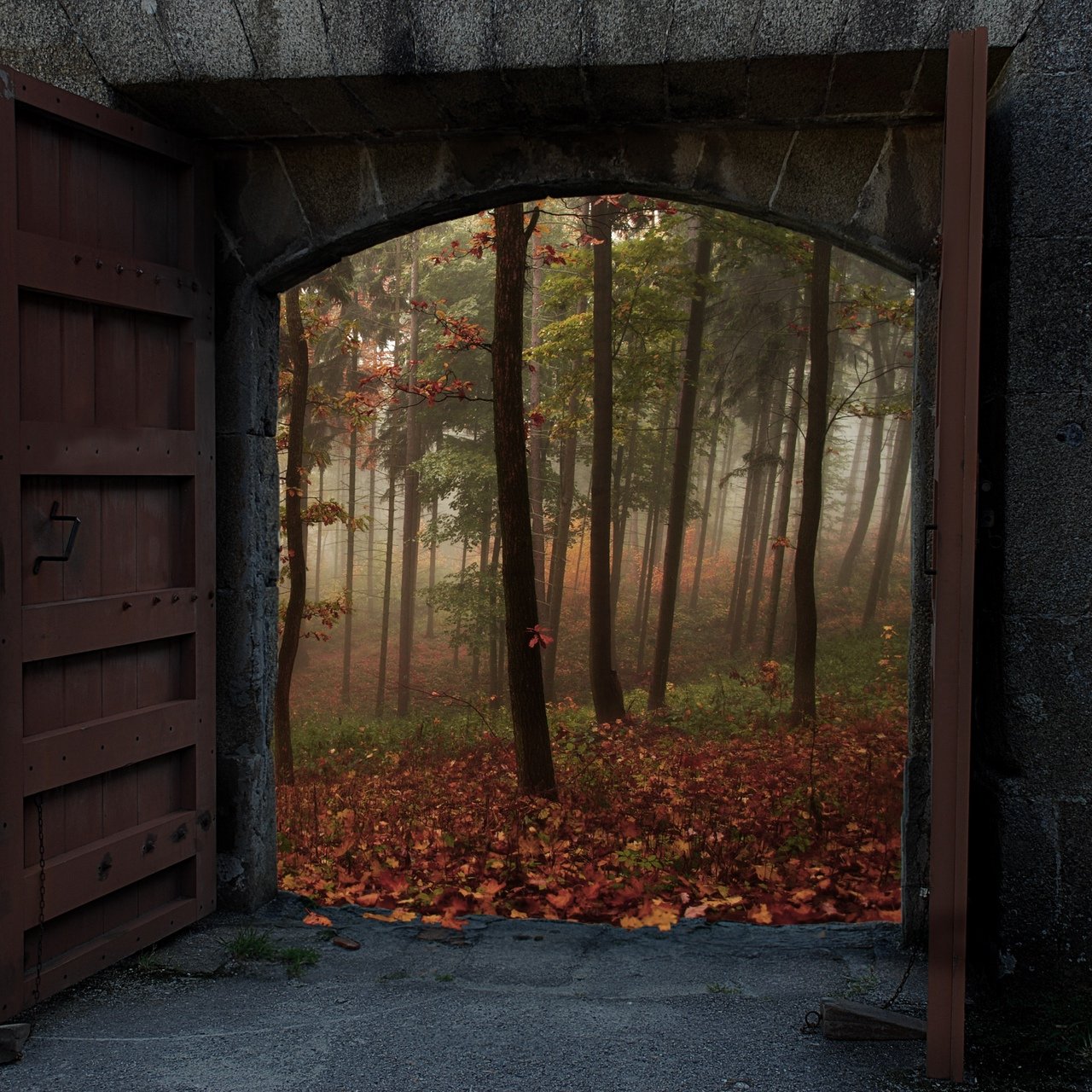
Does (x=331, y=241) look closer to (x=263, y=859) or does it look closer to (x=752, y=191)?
(x=752, y=191)

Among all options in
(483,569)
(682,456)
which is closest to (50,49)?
(682,456)

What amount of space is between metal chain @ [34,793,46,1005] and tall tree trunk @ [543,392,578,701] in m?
12.3

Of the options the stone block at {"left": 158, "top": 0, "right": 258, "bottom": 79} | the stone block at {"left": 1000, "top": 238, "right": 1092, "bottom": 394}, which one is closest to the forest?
the stone block at {"left": 1000, "top": 238, "right": 1092, "bottom": 394}

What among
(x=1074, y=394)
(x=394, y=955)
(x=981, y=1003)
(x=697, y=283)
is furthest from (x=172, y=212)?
(x=697, y=283)

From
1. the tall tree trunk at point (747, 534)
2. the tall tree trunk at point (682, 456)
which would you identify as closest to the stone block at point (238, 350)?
the tall tree trunk at point (682, 456)

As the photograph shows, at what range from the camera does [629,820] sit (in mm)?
7160

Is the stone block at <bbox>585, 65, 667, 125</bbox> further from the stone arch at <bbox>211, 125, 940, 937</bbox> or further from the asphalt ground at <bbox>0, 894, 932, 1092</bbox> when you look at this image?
the asphalt ground at <bbox>0, 894, 932, 1092</bbox>

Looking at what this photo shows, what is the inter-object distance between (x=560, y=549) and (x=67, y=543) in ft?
44.5

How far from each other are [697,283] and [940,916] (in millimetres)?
10518

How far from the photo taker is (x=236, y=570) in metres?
4.52

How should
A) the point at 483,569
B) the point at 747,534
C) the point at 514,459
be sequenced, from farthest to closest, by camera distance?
the point at 747,534 → the point at 483,569 → the point at 514,459

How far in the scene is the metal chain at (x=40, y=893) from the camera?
350cm

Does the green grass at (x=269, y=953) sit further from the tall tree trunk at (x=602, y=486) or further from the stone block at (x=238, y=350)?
the tall tree trunk at (x=602, y=486)

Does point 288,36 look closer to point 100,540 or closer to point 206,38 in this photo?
point 206,38
